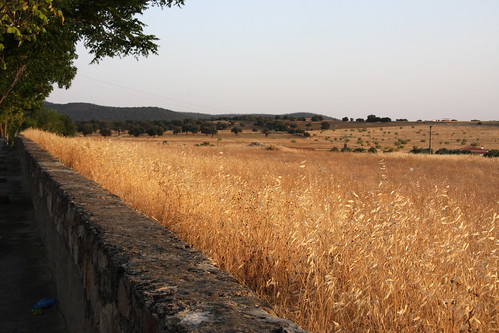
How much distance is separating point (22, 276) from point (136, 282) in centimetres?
394

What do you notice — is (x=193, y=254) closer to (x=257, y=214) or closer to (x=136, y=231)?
(x=136, y=231)

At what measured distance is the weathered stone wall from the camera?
1669 mm

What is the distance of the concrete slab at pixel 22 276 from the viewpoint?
4.05m

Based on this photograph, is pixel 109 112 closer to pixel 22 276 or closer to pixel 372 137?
pixel 372 137

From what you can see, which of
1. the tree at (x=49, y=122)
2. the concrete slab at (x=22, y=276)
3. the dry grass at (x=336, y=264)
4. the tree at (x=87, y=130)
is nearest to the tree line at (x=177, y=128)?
the tree at (x=87, y=130)

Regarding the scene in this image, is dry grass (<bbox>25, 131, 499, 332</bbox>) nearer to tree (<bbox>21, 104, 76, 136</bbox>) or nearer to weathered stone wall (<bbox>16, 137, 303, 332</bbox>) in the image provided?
weathered stone wall (<bbox>16, 137, 303, 332</bbox>)

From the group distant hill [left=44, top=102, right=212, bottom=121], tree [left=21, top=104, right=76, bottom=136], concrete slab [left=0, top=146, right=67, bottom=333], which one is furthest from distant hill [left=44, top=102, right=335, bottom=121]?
concrete slab [left=0, top=146, right=67, bottom=333]

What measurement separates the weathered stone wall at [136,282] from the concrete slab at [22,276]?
0.95 feet

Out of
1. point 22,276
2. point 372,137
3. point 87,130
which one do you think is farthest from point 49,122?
point 22,276

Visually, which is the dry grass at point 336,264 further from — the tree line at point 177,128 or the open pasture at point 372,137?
the tree line at point 177,128

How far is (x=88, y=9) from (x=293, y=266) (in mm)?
9240

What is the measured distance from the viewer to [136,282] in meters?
1.97

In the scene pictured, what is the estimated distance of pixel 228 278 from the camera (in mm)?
2188

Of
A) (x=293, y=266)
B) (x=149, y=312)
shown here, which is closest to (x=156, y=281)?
(x=149, y=312)
